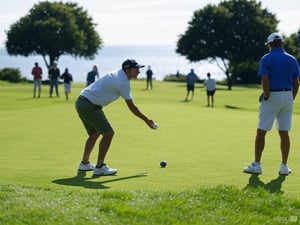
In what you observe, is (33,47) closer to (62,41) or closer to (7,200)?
(62,41)

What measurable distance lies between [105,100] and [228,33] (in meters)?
80.0

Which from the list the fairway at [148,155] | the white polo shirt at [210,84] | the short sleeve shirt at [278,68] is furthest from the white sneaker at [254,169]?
the white polo shirt at [210,84]

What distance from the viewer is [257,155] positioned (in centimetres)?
1068

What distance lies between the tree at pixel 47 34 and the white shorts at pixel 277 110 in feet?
274

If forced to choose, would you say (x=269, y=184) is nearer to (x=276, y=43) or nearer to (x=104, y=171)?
(x=276, y=43)

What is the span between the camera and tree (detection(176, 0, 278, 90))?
88.4 m

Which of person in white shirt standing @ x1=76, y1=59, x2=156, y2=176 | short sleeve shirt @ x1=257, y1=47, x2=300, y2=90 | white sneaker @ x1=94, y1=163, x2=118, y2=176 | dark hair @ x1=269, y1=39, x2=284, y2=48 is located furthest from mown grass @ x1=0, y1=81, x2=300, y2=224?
dark hair @ x1=269, y1=39, x2=284, y2=48

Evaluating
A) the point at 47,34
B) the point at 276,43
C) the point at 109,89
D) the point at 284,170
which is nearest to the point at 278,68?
the point at 276,43

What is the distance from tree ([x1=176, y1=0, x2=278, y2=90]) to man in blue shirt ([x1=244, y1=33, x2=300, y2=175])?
75070mm

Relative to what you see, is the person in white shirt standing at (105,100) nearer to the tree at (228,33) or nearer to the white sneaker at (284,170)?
the white sneaker at (284,170)

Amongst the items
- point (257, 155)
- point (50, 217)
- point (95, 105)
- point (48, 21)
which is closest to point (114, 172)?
point (95, 105)

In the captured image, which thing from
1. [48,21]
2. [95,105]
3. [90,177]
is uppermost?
[48,21]

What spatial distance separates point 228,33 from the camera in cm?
8900

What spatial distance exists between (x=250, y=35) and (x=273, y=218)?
82.5m
